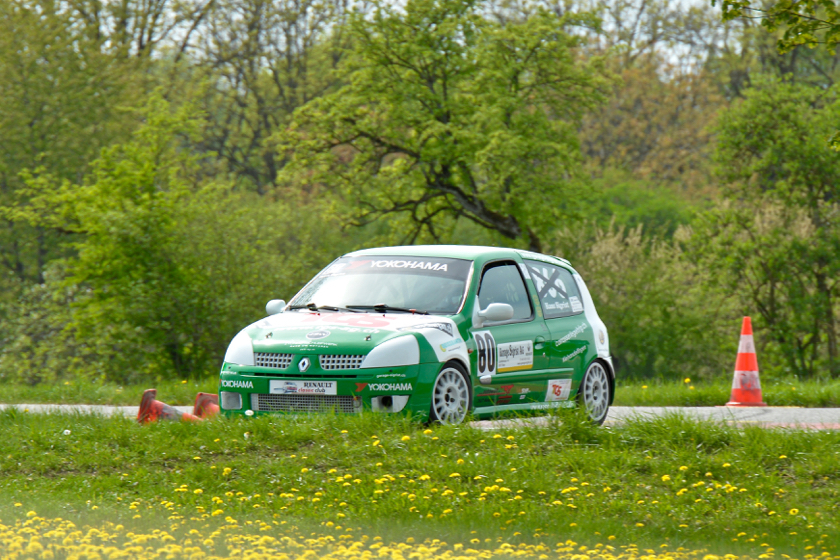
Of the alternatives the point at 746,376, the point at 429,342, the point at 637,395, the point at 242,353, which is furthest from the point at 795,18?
the point at 637,395

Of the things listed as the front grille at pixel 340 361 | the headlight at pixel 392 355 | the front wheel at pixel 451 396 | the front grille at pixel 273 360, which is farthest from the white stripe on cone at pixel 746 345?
the front grille at pixel 273 360

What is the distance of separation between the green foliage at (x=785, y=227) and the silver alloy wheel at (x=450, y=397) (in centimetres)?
1686

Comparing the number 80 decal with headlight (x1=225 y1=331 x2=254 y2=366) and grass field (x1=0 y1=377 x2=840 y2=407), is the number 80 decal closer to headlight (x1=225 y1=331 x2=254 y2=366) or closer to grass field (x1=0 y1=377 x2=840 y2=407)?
headlight (x1=225 y1=331 x2=254 y2=366)

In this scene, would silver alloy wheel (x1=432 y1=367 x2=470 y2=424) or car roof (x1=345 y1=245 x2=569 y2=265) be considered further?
car roof (x1=345 y1=245 x2=569 y2=265)

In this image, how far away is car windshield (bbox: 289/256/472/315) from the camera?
29.6 ft

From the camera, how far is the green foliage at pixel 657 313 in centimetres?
2822

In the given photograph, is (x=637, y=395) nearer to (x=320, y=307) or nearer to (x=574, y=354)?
(x=574, y=354)

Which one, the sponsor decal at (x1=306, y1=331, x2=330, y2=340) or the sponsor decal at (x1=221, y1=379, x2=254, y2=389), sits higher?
the sponsor decal at (x1=306, y1=331, x2=330, y2=340)

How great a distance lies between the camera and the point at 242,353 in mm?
8477

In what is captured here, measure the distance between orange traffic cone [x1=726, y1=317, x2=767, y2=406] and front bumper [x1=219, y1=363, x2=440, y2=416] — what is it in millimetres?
5109

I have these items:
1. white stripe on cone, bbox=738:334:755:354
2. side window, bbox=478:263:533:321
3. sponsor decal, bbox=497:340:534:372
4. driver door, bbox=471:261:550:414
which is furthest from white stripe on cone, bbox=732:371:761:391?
sponsor decal, bbox=497:340:534:372

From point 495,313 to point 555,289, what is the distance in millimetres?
1429

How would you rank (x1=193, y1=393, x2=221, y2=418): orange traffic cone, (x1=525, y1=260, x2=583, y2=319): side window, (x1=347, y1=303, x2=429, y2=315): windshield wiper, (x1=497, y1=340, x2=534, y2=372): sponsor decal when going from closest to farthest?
(x1=347, y1=303, x2=429, y2=315): windshield wiper
(x1=497, y1=340, x2=534, y2=372): sponsor decal
(x1=193, y1=393, x2=221, y2=418): orange traffic cone
(x1=525, y1=260, x2=583, y2=319): side window

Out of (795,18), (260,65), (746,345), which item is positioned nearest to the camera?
(795,18)
